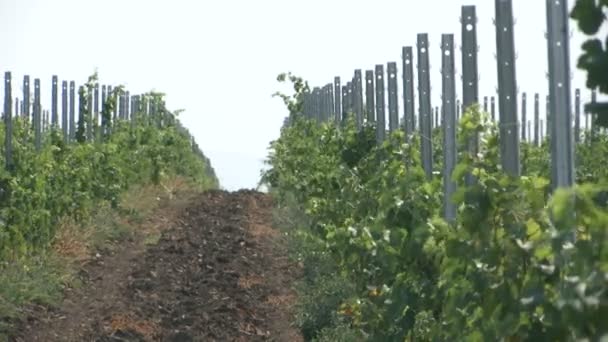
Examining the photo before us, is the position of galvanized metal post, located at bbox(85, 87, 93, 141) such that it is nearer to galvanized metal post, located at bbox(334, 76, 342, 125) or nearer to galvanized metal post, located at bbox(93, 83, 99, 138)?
galvanized metal post, located at bbox(93, 83, 99, 138)

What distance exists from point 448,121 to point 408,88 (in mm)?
2960

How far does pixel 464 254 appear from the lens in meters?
5.91

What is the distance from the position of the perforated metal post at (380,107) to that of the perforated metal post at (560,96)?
27.0 feet

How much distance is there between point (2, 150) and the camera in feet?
59.3

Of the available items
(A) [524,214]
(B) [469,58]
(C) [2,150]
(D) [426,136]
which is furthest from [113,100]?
(A) [524,214]

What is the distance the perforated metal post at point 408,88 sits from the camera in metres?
12.3

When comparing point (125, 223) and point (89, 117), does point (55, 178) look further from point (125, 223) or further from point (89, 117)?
point (89, 117)

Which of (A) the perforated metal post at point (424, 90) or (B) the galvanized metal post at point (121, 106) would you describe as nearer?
(A) the perforated metal post at point (424, 90)

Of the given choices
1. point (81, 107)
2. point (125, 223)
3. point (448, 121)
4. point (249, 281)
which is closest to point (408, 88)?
point (448, 121)

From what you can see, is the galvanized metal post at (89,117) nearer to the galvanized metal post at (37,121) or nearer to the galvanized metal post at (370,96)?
the galvanized metal post at (37,121)

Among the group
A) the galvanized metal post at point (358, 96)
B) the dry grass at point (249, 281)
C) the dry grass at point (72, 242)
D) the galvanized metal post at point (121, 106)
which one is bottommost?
the dry grass at point (249, 281)

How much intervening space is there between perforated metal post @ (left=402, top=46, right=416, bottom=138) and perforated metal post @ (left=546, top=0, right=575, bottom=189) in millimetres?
6261

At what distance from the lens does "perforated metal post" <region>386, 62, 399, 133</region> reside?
13388 millimetres

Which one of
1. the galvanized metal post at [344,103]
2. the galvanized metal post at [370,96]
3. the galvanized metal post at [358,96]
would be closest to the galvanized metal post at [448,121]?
the galvanized metal post at [370,96]
